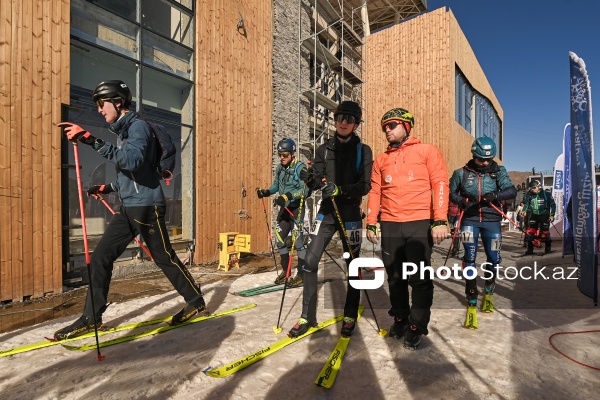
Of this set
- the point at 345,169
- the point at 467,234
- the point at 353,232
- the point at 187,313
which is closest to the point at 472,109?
the point at 467,234

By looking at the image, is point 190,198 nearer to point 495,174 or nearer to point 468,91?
point 495,174

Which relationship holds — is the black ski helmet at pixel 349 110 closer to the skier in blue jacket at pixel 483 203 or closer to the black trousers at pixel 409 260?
the black trousers at pixel 409 260

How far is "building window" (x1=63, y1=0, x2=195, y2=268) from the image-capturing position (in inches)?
252

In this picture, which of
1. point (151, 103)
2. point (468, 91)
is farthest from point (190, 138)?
point (468, 91)

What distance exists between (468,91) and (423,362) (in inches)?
951

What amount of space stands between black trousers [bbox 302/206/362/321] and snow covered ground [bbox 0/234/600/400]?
29 centimetres

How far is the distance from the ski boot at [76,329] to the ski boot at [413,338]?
304 cm

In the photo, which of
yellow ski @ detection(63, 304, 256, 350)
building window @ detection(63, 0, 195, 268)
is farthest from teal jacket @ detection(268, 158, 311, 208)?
building window @ detection(63, 0, 195, 268)

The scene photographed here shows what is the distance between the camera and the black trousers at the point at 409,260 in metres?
3.09

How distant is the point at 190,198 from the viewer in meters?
8.38

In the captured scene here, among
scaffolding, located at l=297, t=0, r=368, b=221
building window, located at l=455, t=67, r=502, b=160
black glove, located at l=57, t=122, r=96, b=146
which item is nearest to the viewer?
black glove, located at l=57, t=122, r=96, b=146

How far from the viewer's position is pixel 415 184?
3.18m

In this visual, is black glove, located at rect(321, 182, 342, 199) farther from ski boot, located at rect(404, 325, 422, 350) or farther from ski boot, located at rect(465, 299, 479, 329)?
ski boot, located at rect(465, 299, 479, 329)

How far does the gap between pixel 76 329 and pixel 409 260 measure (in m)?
3.34
